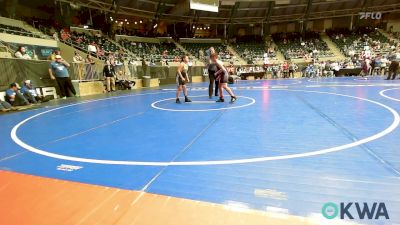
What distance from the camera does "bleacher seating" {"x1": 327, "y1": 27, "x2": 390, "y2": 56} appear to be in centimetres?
3036

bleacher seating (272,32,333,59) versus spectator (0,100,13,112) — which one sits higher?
bleacher seating (272,32,333,59)

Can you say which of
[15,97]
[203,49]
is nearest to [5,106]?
[15,97]

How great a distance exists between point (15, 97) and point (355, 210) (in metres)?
10.5

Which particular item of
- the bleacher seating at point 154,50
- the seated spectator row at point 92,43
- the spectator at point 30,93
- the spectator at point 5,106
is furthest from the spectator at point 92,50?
the spectator at point 5,106

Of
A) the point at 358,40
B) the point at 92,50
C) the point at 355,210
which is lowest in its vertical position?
the point at 355,210

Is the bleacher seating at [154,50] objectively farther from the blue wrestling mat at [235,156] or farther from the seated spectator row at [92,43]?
the blue wrestling mat at [235,156]

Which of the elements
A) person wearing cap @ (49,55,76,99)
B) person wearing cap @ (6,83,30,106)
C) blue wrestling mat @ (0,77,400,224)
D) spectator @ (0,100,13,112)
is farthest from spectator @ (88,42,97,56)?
blue wrestling mat @ (0,77,400,224)

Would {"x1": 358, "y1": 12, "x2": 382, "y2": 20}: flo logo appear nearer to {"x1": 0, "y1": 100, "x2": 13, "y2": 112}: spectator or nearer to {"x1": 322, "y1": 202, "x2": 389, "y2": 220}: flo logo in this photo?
{"x1": 0, "y1": 100, "x2": 13, "y2": 112}: spectator

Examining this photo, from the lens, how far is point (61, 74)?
36.5 ft

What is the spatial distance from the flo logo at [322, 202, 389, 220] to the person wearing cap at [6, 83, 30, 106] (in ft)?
33.3

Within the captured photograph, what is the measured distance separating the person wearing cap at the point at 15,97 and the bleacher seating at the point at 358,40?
32330 mm

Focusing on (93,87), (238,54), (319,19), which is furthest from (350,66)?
(93,87)

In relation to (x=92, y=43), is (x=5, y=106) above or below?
below

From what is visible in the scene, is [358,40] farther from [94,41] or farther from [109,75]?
[109,75]
